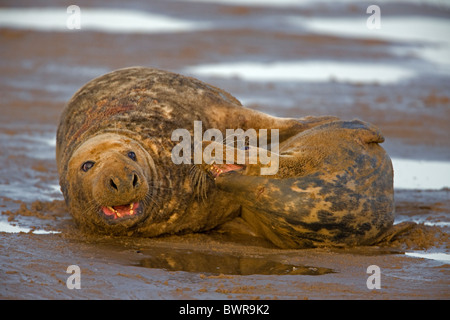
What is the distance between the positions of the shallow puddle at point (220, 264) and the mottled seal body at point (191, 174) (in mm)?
359

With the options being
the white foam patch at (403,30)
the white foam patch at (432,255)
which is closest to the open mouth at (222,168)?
the white foam patch at (432,255)

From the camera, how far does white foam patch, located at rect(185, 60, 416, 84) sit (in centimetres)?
1329

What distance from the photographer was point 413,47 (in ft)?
52.6

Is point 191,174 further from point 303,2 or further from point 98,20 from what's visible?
point 303,2

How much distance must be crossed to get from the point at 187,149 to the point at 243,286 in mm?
1615

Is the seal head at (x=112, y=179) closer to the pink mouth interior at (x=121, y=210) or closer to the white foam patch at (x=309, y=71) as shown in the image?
the pink mouth interior at (x=121, y=210)

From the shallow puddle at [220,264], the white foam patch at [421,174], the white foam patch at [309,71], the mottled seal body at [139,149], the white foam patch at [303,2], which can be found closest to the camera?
the shallow puddle at [220,264]

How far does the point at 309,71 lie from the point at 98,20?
256 inches

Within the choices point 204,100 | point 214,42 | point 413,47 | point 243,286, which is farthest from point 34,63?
point 243,286

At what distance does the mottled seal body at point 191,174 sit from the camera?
5383 millimetres

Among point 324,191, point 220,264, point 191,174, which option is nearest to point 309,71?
point 191,174
